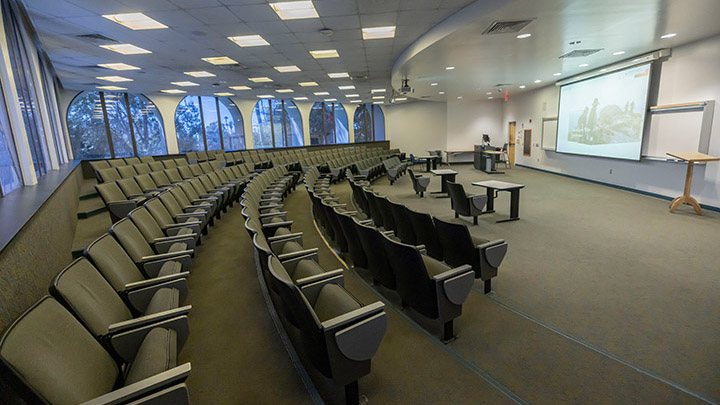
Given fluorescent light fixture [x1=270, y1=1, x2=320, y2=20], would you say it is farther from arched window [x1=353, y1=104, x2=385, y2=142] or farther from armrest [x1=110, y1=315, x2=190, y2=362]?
arched window [x1=353, y1=104, x2=385, y2=142]

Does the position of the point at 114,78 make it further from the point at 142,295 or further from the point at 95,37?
the point at 142,295

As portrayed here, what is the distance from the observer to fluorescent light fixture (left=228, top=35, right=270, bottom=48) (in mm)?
6238

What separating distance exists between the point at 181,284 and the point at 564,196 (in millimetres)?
8794

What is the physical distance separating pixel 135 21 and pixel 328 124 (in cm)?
1376

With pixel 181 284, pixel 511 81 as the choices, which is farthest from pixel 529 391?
pixel 511 81

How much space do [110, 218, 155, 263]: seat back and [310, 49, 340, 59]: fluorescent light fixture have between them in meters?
5.74

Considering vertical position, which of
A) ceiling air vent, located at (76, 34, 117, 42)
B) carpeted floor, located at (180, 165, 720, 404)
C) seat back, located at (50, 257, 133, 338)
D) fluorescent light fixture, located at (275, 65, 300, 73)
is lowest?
carpeted floor, located at (180, 165, 720, 404)

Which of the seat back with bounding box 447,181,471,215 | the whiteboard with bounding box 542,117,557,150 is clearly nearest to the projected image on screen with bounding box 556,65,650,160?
the whiteboard with bounding box 542,117,557,150

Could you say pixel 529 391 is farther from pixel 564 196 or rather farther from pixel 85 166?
pixel 85 166

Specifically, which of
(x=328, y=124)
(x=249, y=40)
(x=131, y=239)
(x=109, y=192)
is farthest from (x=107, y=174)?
(x=328, y=124)

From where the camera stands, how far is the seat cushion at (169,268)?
247 centimetres

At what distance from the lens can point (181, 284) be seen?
93.5 inches

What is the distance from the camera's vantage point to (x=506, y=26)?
5.12 metres

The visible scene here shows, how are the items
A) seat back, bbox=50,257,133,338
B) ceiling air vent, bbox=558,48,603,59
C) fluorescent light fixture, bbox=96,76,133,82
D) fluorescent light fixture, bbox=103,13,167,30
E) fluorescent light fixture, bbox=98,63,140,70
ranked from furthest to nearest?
fluorescent light fixture, bbox=96,76,133,82
fluorescent light fixture, bbox=98,63,140,70
ceiling air vent, bbox=558,48,603,59
fluorescent light fixture, bbox=103,13,167,30
seat back, bbox=50,257,133,338
